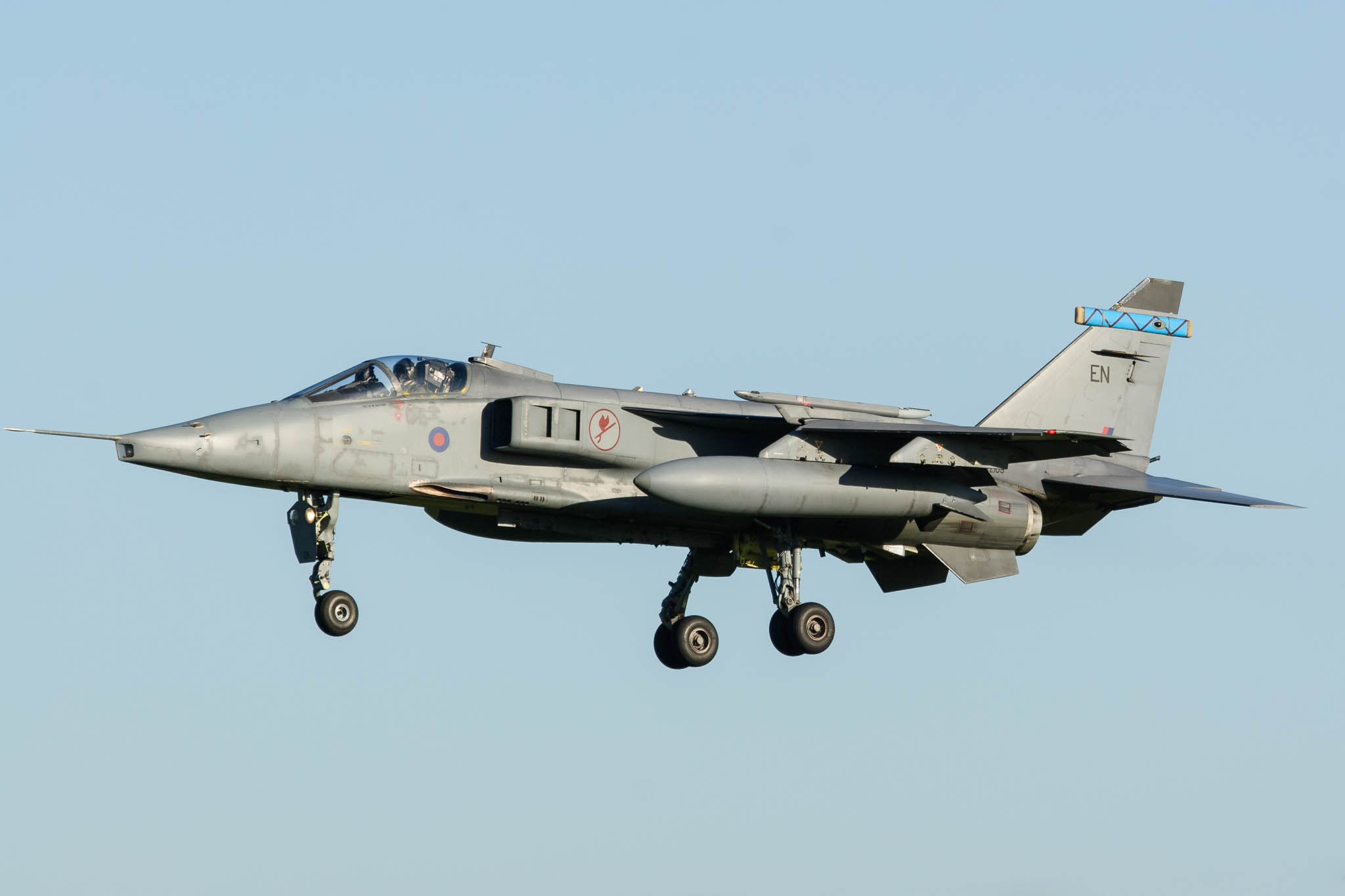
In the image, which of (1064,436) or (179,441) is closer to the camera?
(179,441)

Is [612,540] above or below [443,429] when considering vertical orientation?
below

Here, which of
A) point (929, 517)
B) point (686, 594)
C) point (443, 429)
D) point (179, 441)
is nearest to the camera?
point (179, 441)

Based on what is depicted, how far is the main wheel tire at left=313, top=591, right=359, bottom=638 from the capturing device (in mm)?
20391

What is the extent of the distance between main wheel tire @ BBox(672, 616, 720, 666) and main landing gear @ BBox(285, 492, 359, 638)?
4.70m

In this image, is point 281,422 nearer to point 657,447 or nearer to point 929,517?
point 657,447

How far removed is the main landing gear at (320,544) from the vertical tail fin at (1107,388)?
914cm

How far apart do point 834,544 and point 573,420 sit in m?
4.33

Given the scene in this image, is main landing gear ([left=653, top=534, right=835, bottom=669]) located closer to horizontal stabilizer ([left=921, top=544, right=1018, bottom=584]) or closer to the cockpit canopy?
horizontal stabilizer ([left=921, top=544, right=1018, bottom=584])

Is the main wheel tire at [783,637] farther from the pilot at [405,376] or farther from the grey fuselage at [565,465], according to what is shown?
the pilot at [405,376]

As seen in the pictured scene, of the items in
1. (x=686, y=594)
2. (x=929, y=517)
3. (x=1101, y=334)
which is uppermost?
(x=1101, y=334)

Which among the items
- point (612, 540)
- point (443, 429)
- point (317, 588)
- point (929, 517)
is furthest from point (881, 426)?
point (317, 588)

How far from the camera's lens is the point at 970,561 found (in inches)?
931

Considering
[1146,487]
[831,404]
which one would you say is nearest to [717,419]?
[831,404]

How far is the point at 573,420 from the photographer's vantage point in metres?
21.5
